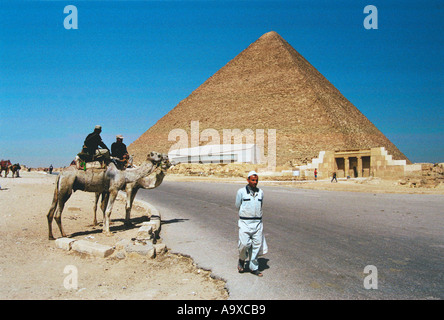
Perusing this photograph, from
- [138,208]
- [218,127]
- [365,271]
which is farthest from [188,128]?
[365,271]

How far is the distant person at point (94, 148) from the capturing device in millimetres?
6918

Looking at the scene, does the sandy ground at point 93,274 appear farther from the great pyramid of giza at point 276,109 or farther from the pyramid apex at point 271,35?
the pyramid apex at point 271,35

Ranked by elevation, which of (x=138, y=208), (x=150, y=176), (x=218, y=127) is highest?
(x=218, y=127)

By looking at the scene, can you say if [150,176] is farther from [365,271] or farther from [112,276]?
[365,271]

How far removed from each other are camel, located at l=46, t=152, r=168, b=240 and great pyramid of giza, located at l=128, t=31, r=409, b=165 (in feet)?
235

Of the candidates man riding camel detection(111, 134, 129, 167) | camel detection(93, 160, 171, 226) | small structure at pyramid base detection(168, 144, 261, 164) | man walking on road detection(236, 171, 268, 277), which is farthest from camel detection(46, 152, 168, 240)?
small structure at pyramid base detection(168, 144, 261, 164)

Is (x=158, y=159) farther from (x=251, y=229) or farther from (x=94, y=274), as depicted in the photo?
(x=251, y=229)

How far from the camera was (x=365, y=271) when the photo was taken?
14.5 ft

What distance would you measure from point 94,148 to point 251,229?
4236 millimetres

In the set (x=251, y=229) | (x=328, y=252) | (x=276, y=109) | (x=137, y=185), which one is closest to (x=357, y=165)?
(x=137, y=185)

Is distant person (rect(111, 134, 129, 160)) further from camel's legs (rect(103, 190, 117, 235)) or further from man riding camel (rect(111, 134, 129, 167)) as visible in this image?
camel's legs (rect(103, 190, 117, 235))

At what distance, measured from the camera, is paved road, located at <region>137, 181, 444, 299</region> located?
3.85 metres
